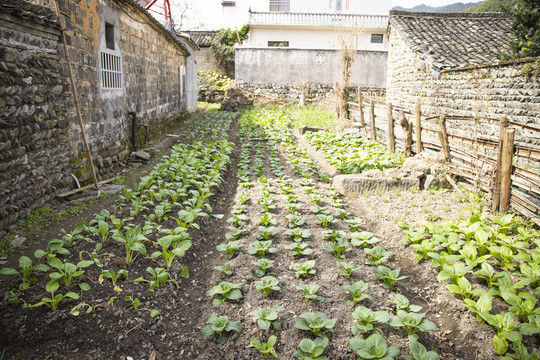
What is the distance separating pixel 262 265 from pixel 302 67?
63.9ft

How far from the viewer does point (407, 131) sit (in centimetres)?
820

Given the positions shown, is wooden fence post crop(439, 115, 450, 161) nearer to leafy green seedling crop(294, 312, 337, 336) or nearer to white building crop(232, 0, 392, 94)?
leafy green seedling crop(294, 312, 337, 336)

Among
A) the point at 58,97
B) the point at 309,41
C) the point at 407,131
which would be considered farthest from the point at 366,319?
the point at 309,41

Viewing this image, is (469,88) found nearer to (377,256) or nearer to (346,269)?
(377,256)

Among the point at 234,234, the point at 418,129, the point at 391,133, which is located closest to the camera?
the point at 234,234

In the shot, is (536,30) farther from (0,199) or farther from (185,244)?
(0,199)

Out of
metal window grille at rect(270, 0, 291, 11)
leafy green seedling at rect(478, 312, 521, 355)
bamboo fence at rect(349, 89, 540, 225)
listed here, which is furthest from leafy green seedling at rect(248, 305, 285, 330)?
metal window grille at rect(270, 0, 291, 11)

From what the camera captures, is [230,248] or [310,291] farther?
[230,248]

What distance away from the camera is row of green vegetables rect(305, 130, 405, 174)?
7.88m

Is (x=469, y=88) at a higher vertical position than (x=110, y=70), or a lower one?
lower

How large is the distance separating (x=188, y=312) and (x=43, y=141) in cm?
368

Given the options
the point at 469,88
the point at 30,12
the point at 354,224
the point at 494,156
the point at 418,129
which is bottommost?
the point at 354,224

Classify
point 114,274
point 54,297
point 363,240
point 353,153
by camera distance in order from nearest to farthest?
point 54,297
point 114,274
point 363,240
point 353,153

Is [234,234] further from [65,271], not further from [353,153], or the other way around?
[353,153]
